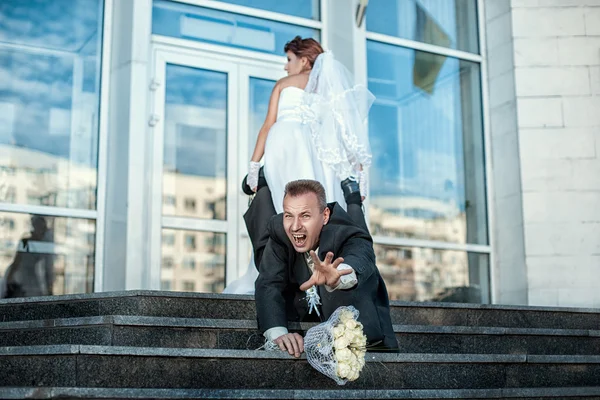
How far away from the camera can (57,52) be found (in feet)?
27.8

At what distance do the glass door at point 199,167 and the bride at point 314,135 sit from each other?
1.66 m

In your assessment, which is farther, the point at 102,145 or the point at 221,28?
the point at 221,28

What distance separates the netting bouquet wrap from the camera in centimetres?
413

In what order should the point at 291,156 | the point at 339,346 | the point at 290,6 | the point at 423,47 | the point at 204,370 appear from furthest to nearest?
the point at 423,47, the point at 290,6, the point at 291,156, the point at 204,370, the point at 339,346

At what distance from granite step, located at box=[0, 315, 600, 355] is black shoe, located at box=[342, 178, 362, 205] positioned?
1387mm

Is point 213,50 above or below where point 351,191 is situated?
above

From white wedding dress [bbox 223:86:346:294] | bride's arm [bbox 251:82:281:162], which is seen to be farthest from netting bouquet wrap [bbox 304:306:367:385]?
bride's arm [bbox 251:82:281:162]

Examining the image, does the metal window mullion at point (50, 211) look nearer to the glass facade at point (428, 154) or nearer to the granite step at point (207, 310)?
the granite step at point (207, 310)

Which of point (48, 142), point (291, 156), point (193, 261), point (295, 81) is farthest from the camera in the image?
point (193, 261)

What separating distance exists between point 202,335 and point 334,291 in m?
0.83

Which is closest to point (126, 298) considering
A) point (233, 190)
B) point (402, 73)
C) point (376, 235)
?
point (233, 190)

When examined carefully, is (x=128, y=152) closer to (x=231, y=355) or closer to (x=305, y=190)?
(x=305, y=190)

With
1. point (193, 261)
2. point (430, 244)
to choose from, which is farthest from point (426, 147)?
point (193, 261)

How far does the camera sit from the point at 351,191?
671cm
